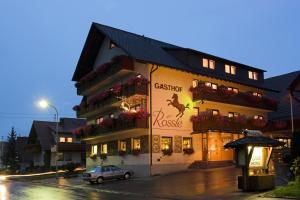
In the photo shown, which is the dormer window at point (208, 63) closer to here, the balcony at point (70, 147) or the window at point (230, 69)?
the window at point (230, 69)

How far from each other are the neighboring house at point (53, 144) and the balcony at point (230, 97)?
34000 millimetres

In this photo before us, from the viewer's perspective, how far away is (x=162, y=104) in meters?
39.8

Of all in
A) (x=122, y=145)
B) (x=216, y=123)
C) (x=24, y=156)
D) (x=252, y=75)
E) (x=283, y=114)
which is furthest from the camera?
(x=24, y=156)

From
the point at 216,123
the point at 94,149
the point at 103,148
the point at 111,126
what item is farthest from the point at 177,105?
the point at 94,149

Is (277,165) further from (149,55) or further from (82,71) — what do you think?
(82,71)

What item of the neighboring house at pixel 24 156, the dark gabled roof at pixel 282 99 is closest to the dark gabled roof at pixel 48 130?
the neighboring house at pixel 24 156

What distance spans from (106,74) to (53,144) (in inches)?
→ 1371

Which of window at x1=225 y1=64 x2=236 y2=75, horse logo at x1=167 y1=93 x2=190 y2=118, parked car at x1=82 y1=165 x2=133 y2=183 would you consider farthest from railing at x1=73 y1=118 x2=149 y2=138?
window at x1=225 y1=64 x2=236 y2=75

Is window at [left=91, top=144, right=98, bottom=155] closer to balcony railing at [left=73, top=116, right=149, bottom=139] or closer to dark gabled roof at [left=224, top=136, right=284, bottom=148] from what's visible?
balcony railing at [left=73, top=116, right=149, bottom=139]

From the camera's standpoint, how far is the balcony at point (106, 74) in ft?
132

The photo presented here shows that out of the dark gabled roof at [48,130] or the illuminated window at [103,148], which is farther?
the dark gabled roof at [48,130]

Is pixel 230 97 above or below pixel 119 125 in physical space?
above

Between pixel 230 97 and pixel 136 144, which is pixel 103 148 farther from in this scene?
pixel 230 97

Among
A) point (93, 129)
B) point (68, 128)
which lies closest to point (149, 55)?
point (93, 129)
